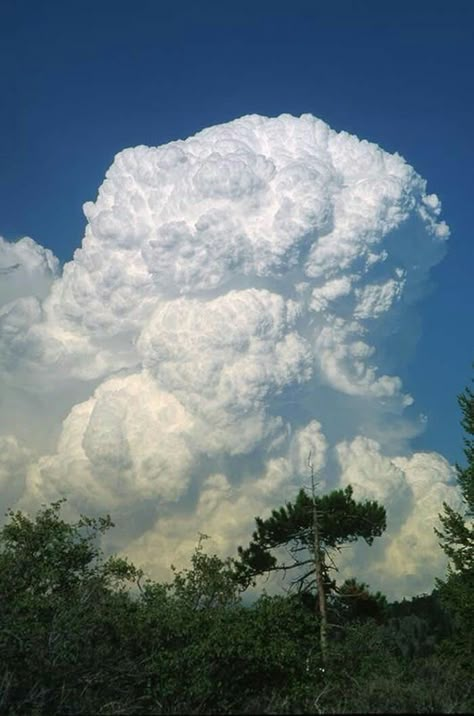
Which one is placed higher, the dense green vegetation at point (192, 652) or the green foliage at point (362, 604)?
the green foliage at point (362, 604)

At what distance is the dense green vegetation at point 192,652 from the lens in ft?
55.2

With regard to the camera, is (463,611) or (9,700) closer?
(9,700)

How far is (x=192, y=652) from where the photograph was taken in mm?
18641

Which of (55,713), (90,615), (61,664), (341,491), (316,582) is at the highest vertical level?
(341,491)

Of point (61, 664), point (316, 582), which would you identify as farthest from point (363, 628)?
point (61, 664)

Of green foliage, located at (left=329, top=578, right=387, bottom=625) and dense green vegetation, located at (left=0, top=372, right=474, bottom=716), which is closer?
dense green vegetation, located at (left=0, top=372, right=474, bottom=716)

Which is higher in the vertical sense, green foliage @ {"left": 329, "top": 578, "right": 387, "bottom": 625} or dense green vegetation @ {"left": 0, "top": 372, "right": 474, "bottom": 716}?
green foliage @ {"left": 329, "top": 578, "right": 387, "bottom": 625}

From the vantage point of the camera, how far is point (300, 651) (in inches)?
823

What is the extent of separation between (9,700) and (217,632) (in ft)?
17.9

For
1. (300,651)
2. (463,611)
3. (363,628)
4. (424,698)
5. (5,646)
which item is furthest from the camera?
(363,628)

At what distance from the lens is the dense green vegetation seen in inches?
662

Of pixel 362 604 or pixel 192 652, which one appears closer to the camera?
pixel 192 652

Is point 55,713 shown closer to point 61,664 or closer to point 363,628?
point 61,664

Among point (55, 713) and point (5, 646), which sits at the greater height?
point (5, 646)
